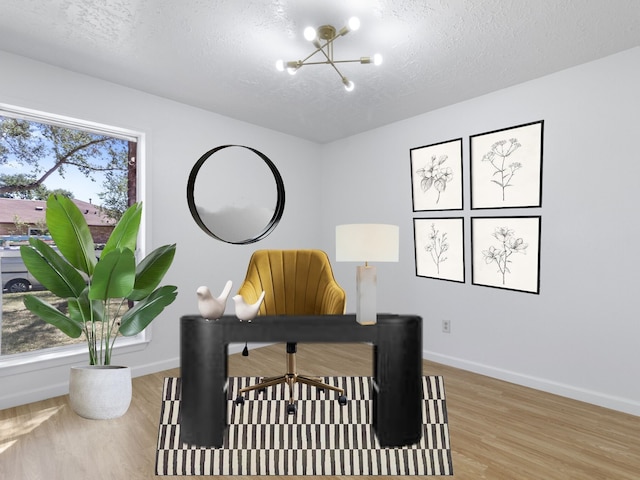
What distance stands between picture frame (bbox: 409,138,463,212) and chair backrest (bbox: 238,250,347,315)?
1432mm

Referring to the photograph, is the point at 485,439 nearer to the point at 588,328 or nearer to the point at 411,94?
the point at 588,328

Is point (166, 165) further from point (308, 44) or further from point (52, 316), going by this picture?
point (308, 44)

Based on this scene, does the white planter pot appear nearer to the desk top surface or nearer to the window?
the window

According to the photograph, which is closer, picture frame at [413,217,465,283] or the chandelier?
the chandelier

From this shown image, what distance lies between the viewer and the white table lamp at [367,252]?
191cm

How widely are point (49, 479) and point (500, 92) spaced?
13.4 ft

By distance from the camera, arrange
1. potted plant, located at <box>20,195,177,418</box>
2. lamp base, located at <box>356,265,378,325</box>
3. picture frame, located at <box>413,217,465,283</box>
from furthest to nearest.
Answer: picture frame, located at <box>413,217,465,283</box> < potted plant, located at <box>20,195,177,418</box> < lamp base, located at <box>356,265,378,325</box>

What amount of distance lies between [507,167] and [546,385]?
181cm

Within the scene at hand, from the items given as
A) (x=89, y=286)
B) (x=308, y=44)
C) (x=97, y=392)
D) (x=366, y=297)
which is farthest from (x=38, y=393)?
(x=308, y=44)

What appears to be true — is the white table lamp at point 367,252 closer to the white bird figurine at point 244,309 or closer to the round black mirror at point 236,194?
the white bird figurine at point 244,309

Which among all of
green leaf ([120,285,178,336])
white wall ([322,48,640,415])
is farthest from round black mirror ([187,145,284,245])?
white wall ([322,48,640,415])

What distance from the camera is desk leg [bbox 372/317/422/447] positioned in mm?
1835

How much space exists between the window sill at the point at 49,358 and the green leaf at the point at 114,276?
1007mm

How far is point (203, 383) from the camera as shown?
5.87 ft
